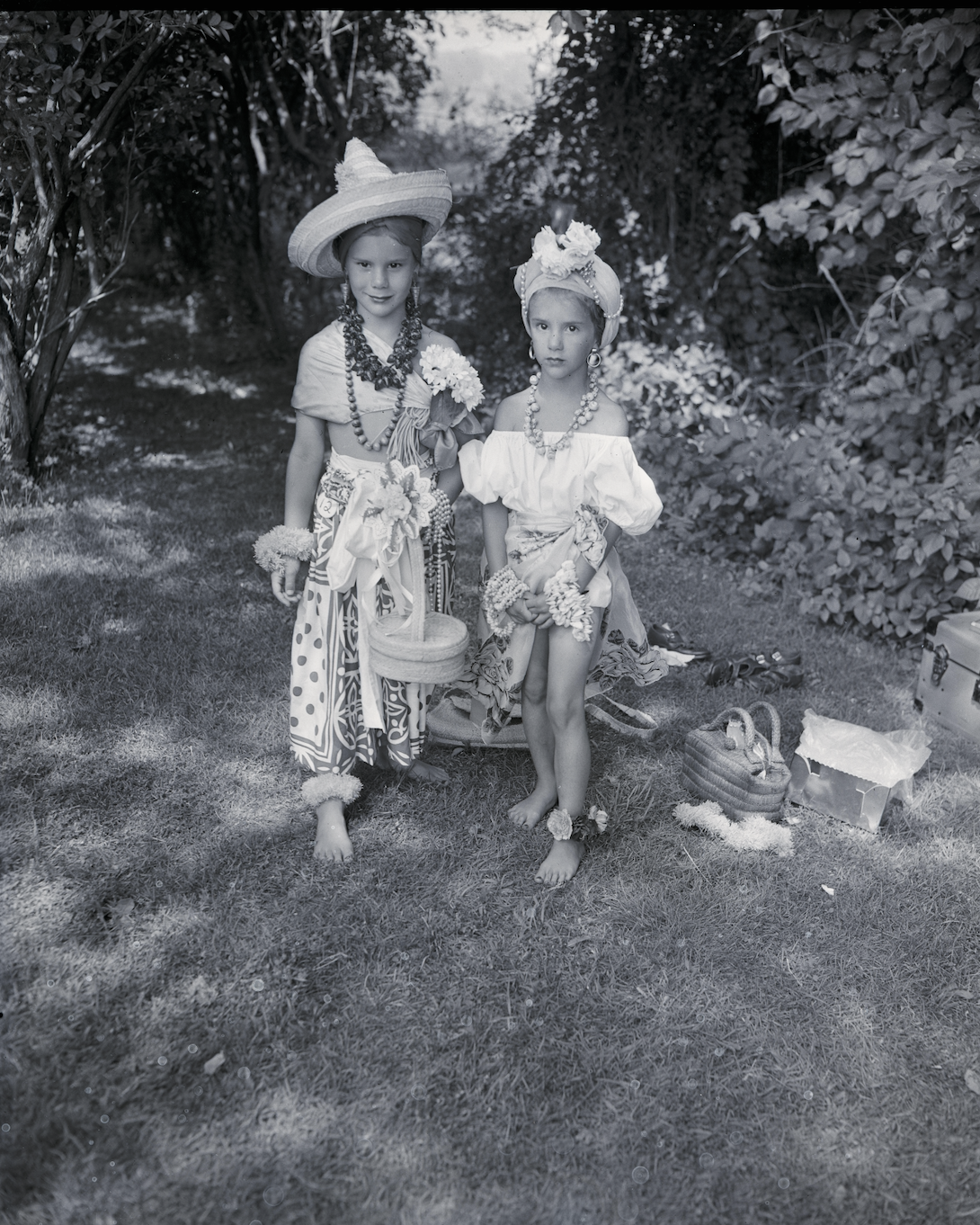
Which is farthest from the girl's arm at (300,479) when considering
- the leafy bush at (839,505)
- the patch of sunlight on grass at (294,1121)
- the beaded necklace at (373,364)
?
the leafy bush at (839,505)

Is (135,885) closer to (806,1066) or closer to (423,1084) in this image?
(423,1084)

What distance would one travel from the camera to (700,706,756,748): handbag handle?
9.98 feet

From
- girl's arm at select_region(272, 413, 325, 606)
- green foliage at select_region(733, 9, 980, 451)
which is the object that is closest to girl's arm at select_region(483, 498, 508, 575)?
girl's arm at select_region(272, 413, 325, 606)

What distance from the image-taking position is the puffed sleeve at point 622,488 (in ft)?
8.66

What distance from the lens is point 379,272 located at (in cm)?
261

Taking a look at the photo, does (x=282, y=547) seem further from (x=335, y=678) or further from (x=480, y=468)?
(x=480, y=468)

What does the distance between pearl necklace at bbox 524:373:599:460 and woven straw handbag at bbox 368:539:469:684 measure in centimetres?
42

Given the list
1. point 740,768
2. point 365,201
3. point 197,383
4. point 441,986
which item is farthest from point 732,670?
point 197,383

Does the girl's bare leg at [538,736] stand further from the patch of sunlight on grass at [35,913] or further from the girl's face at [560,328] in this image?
the patch of sunlight on grass at [35,913]

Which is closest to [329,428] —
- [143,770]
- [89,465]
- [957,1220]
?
[143,770]

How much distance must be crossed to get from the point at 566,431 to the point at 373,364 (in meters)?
0.54

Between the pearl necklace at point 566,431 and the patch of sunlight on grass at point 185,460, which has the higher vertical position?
the pearl necklace at point 566,431

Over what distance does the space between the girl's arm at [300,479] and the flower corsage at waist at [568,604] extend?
704 mm

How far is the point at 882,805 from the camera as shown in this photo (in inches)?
121
